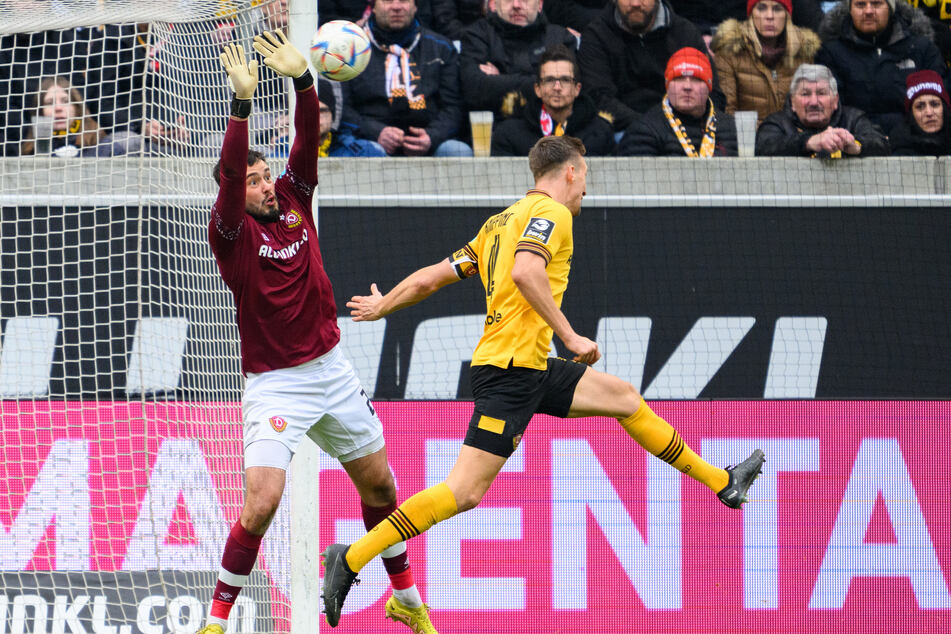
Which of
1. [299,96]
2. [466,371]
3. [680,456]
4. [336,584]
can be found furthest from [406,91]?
[336,584]

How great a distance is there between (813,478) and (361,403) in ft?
9.64

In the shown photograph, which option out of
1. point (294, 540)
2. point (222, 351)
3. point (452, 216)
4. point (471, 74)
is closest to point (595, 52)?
point (471, 74)

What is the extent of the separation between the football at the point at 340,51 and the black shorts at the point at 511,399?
59.5 inches

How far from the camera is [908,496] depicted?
6824 mm

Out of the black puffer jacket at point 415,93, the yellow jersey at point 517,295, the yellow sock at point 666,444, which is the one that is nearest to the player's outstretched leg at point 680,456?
the yellow sock at point 666,444

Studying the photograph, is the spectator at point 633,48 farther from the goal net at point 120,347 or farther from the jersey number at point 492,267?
the jersey number at point 492,267

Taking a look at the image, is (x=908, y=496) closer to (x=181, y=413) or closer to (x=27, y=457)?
(x=181, y=413)

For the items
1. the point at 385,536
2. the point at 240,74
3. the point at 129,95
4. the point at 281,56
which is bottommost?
the point at 385,536

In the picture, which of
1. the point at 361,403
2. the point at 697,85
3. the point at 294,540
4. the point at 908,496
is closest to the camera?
the point at 361,403

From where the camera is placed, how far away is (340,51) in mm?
5484

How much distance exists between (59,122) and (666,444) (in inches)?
168

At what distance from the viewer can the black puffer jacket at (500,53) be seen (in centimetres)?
837

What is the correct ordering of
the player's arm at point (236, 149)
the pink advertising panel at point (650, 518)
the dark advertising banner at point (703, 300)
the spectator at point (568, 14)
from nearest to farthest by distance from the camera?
the player's arm at point (236, 149) < the pink advertising panel at point (650, 518) < the dark advertising banner at point (703, 300) < the spectator at point (568, 14)

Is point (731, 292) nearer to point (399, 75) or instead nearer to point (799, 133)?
point (799, 133)
